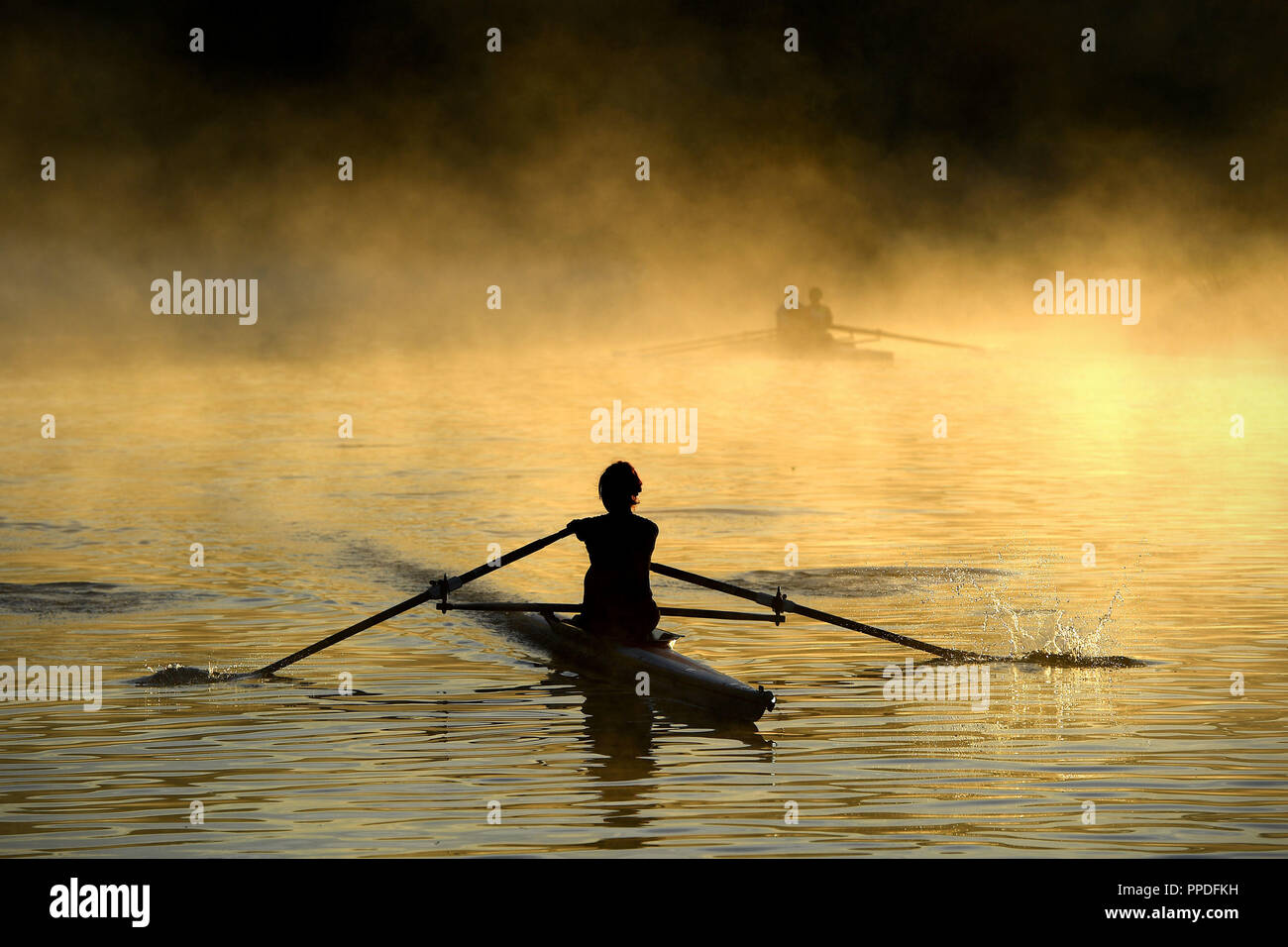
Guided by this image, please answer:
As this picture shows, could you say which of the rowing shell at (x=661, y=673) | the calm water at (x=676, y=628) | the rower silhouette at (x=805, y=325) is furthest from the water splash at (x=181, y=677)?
the rower silhouette at (x=805, y=325)

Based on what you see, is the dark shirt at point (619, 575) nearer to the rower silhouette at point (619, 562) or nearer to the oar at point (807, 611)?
the rower silhouette at point (619, 562)

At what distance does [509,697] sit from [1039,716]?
12.6ft

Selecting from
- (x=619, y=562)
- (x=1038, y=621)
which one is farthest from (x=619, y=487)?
(x=1038, y=621)

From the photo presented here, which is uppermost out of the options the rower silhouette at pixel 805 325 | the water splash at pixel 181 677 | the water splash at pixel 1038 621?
the rower silhouette at pixel 805 325

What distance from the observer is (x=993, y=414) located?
4947 cm

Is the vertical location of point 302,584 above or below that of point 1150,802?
above

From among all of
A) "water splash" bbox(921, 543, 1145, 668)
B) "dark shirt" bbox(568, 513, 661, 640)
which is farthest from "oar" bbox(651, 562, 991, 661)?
"dark shirt" bbox(568, 513, 661, 640)

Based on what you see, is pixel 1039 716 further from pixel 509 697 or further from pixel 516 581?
pixel 516 581

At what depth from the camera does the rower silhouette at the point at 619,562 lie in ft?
Answer: 45.3

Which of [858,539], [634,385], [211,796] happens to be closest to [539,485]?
[858,539]

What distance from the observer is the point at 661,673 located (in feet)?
44.2

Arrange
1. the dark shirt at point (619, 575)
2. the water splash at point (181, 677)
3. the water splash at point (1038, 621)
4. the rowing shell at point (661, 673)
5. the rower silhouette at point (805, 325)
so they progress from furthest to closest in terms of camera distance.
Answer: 1. the rower silhouette at point (805, 325)
2. the water splash at point (1038, 621)
3. the water splash at point (181, 677)
4. the dark shirt at point (619, 575)
5. the rowing shell at point (661, 673)

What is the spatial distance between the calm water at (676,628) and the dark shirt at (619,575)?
0.58m

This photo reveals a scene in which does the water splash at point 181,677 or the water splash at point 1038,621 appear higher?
the water splash at point 1038,621
